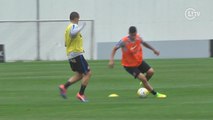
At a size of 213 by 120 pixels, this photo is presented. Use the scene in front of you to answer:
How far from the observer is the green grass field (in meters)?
12.0

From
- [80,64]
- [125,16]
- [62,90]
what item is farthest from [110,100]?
[125,16]

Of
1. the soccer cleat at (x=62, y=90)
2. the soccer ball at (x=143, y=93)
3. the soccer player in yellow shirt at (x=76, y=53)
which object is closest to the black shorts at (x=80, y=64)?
the soccer player in yellow shirt at (x=76, y=53)

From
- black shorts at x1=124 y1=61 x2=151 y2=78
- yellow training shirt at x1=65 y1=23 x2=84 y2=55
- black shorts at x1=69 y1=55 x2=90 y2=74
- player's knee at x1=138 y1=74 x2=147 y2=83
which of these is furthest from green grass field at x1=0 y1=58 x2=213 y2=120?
yellow training shirt at x1=65 y1=23 x2=84 y2=55

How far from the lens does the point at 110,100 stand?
14.7 m

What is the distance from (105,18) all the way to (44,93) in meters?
26.8

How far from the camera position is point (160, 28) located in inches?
1702

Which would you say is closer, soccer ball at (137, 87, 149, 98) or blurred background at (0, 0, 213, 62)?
soccer ball at (137, 87, 149, 98)

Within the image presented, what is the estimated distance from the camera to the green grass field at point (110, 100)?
473 inches

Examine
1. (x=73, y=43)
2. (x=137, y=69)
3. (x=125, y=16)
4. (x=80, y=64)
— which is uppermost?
(x=73, y=43)

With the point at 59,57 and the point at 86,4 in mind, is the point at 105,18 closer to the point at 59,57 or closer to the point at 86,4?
the point at 86,4

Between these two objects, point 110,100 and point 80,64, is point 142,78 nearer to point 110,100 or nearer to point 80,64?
point 110,100

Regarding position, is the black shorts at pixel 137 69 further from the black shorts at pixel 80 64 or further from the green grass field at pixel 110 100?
the black shorts at pixel 80 64

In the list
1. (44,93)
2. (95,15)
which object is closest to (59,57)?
(95,15)

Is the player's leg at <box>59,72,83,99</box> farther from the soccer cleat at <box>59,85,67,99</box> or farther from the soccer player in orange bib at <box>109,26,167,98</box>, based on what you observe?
the soccer player in orange bib at <box>109,26,167,98</box>
